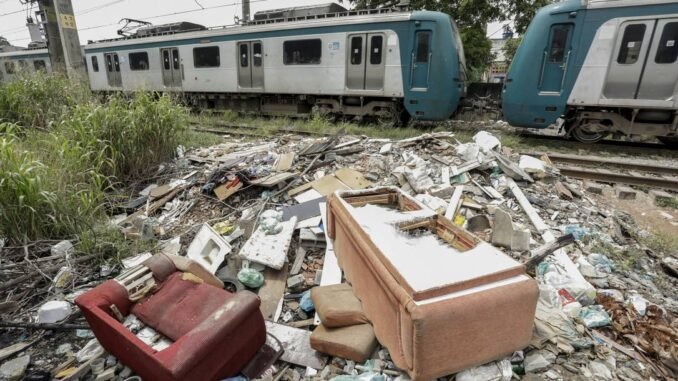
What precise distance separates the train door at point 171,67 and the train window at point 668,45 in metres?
12.7

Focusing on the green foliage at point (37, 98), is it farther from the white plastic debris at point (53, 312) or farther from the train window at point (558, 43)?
the train window at point (558, 43)

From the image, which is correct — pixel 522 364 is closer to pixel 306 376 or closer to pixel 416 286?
pixel 416 286

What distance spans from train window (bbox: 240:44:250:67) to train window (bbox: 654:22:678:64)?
966cm

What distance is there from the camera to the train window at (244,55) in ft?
34.0

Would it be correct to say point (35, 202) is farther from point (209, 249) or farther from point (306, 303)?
point (306, 303)

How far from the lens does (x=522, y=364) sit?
2.03 m

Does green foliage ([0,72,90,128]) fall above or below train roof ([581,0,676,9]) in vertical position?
below

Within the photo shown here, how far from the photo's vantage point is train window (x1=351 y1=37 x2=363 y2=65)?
Result: 8711mm

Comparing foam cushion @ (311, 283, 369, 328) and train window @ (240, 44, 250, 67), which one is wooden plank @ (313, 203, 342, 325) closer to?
foam cushion @ (311, 283, 369, 328)

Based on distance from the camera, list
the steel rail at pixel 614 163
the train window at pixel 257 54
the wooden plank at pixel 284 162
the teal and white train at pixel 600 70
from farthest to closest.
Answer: the train window at pixel 257 54 → the teal and white train at pixel 600 70 → the steel rail at pixel 614 163 → the wooden plank at pixel 284 162

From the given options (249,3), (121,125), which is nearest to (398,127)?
(121,125)

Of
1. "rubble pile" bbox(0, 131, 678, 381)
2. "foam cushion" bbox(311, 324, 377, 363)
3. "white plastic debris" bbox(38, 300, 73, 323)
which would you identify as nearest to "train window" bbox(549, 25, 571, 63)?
"rubble pile" bbox(0, 131, 678, 381)

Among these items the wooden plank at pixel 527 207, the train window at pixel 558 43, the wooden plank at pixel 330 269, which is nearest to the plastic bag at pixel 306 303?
the wooden plank at pixel 330 269

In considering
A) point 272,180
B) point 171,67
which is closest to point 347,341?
point 272,180
